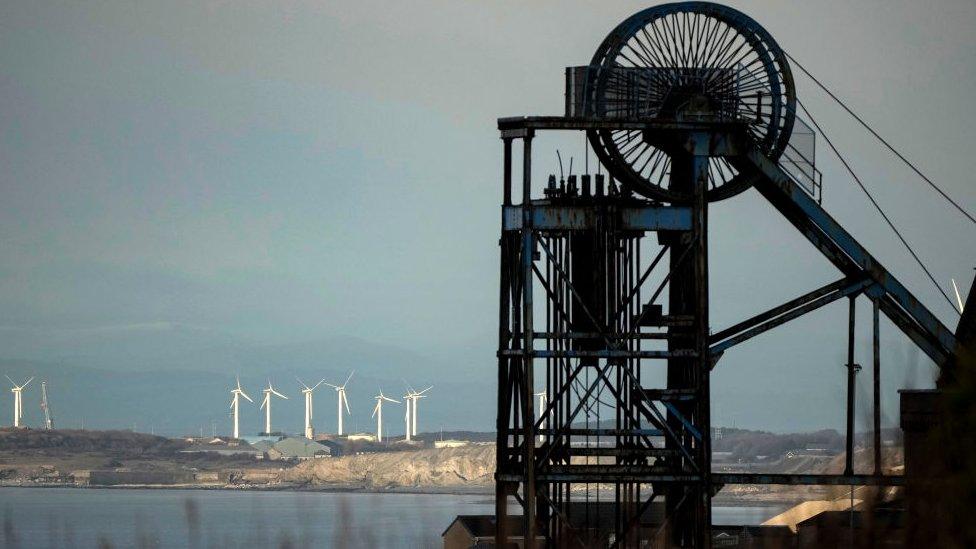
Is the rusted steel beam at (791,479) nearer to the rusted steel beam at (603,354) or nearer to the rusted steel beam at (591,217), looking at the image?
the rusted steel beam at (603,354)

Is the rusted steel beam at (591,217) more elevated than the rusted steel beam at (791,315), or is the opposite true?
the rusted steel beam at (591,217)

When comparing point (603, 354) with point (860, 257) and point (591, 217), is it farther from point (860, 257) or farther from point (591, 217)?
point (860, 257)

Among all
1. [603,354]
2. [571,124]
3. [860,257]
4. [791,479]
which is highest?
[571,124]

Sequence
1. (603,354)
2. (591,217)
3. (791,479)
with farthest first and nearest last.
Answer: (591,217), (791,479), (603,354)

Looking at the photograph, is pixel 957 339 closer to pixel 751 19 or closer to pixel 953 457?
pixel 751 19

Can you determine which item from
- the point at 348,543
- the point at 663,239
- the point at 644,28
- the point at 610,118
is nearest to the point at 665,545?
the point at 663,239

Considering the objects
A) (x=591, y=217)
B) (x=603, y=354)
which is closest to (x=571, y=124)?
(x=591, y=217)

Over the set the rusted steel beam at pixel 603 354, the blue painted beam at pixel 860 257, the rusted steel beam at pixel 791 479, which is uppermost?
the blue painted beam at pixel 860 257

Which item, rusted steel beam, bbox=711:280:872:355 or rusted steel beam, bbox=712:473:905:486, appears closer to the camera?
rusted steel beam, bbox=712:473:905:486

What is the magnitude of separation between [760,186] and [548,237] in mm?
4721

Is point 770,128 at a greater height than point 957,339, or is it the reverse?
point 770,128

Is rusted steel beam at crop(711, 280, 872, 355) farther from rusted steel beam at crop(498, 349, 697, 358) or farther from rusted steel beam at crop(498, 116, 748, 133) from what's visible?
rusted steel beam at crop(498, 116, 748, 133)

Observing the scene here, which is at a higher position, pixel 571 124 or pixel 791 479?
pixel 571 124

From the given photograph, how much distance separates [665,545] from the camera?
3009 centimetres
